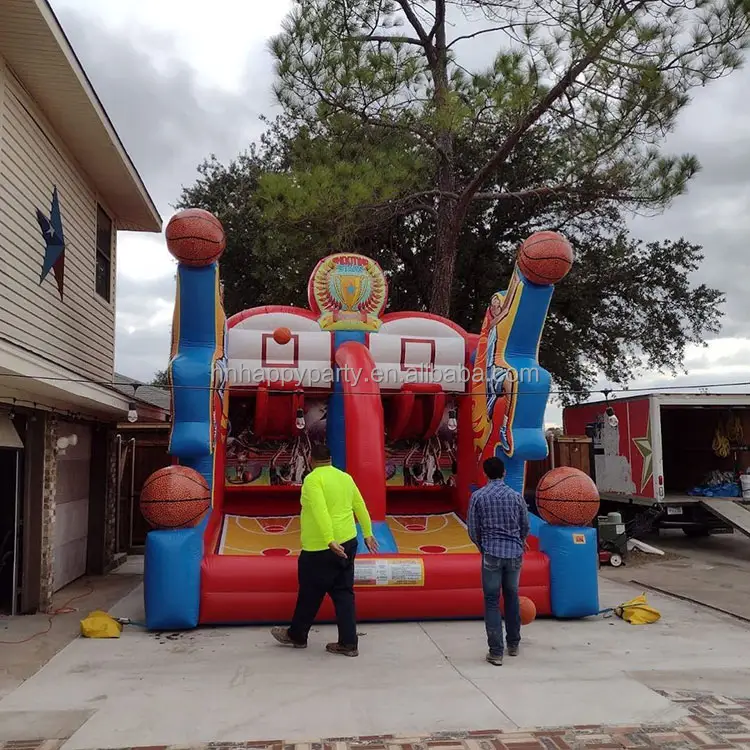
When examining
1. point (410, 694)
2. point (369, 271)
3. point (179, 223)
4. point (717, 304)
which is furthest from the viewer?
point (717, 304)

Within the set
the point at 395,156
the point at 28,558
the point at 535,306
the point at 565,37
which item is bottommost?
the point at 28,558

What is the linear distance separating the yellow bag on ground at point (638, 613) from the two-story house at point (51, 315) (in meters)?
5.12

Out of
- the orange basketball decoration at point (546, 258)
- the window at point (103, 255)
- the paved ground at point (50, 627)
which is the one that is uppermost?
the window at point (103, 255)

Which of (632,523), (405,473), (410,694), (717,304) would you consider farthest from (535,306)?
(717,304)

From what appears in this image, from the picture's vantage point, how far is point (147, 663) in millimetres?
5363

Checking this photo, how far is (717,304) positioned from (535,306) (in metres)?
11.8

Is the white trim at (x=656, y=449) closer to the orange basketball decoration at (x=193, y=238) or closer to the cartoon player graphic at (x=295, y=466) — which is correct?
the cartoon player graphic at (x=295, y=466)

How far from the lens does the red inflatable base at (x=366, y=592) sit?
252 inches

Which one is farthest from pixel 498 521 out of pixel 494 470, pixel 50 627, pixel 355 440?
pixel 50 627

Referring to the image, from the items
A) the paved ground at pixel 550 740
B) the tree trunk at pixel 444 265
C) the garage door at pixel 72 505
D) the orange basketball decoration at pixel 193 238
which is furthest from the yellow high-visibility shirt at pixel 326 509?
the tree trunk at pixel 444 265

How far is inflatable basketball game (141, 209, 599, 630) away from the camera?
6.46 m

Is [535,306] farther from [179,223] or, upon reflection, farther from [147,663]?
[147,663]

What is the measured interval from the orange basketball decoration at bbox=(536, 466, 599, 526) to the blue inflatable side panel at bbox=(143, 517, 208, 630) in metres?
3.16

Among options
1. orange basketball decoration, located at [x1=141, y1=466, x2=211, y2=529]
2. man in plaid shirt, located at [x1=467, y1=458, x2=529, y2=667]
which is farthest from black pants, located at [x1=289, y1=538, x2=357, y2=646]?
orange basketball decoration, located at [x1=141, y1=466, x2=211, y2=529]
